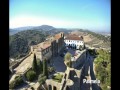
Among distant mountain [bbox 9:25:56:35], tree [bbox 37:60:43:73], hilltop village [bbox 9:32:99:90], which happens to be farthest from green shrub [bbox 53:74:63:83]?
distant mountain [bbox 9:25:56:35]

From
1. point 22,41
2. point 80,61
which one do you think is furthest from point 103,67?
point 22,41

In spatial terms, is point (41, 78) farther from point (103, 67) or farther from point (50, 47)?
point (103, 67)

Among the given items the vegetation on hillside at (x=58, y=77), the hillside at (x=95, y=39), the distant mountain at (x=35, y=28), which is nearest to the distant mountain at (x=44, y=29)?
the distant mountain at (x=35, y=28)

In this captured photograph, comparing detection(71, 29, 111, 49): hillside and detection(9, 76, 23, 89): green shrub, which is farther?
detection(71, 29, 111, 49): hillside

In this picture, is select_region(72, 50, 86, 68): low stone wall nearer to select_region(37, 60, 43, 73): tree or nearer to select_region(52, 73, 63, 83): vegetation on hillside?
select_region(52, 73, 63, 83): vegetation on hillside
